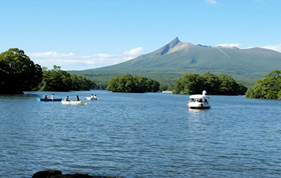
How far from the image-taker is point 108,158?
886 inches

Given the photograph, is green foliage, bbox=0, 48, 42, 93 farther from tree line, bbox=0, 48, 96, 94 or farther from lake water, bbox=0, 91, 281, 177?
lake water, bbox=0, 91, 281, 177

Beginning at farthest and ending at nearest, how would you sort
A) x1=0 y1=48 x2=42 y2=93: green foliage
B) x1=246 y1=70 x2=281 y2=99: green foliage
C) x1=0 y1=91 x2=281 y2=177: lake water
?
x1=246 y1=70 x2=281 y2=99: green foliage < x1=0 y1=48 x2=42 y2=93: green foliage < x1=0 y1=91 x2=281 y2=177: lake water

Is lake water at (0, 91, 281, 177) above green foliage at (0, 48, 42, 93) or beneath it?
beneath

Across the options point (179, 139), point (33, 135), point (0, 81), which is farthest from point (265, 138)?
point (0, 81)

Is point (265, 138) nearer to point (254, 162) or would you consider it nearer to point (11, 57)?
point (254, 162)

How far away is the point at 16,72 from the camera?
119 metres

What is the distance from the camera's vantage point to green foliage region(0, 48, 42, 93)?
4557 inches

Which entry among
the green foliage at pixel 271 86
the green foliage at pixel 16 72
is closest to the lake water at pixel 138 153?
the green foliage at pixel 16 72

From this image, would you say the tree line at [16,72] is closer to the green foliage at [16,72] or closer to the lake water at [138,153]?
the green foliage at [16,72]

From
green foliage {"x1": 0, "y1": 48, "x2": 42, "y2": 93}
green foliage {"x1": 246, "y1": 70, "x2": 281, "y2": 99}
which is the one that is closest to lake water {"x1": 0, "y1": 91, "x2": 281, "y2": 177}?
green foliage {"x1": 0, "y1": 48, "x2": 42, "y2": 93}

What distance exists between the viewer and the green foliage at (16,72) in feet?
380

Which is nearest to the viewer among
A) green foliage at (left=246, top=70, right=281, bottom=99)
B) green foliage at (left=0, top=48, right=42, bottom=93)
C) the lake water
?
the lake water

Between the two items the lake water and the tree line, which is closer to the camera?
the lake water

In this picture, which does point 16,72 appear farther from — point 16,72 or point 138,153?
point 138,153
